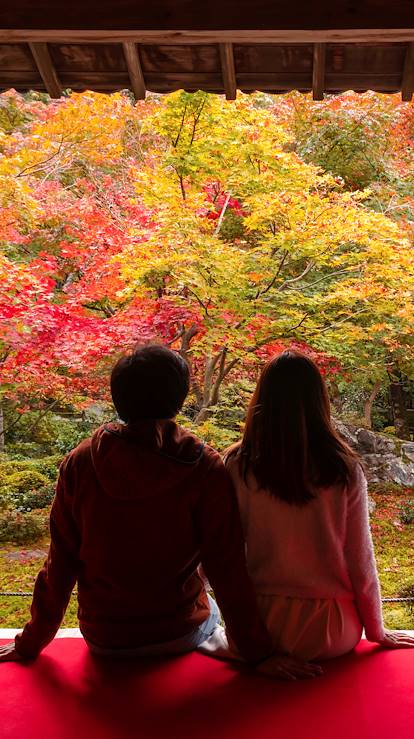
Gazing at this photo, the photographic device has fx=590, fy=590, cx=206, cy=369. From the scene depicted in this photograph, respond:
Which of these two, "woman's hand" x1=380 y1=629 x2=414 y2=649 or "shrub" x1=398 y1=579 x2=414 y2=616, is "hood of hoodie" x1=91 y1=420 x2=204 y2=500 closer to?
"woman's hand" x1=380 y1=629 x2=414 y2=649

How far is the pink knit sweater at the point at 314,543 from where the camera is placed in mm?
1589

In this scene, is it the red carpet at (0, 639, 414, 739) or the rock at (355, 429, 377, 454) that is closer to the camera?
the red carpet at (0, 639, 414, 739)

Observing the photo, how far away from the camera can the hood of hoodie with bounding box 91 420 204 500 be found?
1485 millimetres

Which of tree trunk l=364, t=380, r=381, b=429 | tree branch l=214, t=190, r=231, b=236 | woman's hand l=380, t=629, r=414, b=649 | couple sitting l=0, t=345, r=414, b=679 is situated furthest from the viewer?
tree trunk l=364, t=380, r=381, b=429

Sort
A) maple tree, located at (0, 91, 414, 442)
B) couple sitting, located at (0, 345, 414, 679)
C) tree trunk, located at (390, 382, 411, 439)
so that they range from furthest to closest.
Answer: tree trunk, located at (390, 382, 411, 439) < maple tree, located at (0, 91, 414, 442) < couple sitting, located at (0, 345, 414, 679)

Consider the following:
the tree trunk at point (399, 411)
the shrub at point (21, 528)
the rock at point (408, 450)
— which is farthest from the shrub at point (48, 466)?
the tree trunk at point (399, 411)

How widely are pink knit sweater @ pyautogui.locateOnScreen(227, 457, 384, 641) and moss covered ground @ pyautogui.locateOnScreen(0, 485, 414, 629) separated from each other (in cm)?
342

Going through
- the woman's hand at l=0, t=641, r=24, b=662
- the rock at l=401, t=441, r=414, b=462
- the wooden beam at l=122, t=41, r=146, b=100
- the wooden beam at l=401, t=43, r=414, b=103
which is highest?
the wooden beam at l=122, t=41, r=146, b=100

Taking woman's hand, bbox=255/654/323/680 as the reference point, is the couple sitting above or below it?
above

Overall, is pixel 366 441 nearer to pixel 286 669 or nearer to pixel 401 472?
pixel 401 472

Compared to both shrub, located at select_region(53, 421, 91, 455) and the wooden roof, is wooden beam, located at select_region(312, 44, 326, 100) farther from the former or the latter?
shrub, located at select_region(53, 421, 91, 455)

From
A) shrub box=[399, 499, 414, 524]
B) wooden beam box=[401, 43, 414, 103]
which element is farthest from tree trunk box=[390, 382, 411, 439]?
wooden beam box=[401, 43, 414, 103]

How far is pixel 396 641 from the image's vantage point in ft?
5.90

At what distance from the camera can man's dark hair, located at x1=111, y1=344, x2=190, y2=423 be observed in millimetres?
1500
